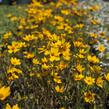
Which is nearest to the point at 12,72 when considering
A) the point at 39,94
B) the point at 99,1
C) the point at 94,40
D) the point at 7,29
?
the point at 39,94

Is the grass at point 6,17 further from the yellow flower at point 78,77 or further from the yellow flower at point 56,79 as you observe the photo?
the yellow flower at point 78,77

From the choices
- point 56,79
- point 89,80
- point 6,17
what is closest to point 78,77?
point 89,80

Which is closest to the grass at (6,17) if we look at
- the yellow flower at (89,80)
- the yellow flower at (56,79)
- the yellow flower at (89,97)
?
the yellow flower at (56,79)

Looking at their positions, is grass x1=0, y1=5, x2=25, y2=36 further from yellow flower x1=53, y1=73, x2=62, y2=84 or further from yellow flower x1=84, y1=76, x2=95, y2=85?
yellow flower x1=84, y1=76, x2=95, y2=85

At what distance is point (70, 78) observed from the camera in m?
5.64

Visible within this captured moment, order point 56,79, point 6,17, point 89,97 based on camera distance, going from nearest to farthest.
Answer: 1. point 89,97
2. point 56,79
3. point 6,17

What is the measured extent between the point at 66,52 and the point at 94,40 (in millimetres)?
2552

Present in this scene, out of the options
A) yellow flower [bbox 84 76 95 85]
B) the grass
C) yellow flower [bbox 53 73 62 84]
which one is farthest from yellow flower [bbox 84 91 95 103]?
the grass

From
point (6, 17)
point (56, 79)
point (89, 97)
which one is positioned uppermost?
point (56, 79)

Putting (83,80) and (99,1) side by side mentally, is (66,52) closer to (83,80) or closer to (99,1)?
(83,80)

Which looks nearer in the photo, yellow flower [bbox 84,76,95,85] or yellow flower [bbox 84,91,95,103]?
yellow flower [bbox 84,91,95,103]

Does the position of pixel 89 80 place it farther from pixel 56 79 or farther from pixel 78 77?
pixel 56 79

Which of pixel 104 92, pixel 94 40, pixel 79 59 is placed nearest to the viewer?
pixel 104 92

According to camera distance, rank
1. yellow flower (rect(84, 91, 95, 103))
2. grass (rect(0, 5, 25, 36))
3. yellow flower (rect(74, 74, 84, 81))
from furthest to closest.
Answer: grass (rect(0, 5, 25, 36)) → yellow flower (rect(74, 74, 84, 81)) → yellow flower (rect(84, 91, 95, 103))
